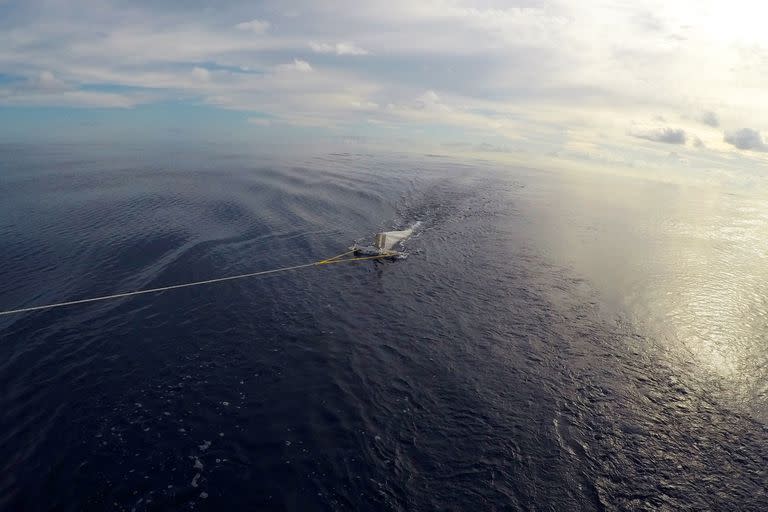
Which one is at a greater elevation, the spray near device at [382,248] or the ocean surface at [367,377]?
the spray near device at [382,248]

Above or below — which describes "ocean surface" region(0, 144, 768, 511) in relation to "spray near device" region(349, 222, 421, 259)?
below

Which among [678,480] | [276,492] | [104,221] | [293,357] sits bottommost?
[678,480]

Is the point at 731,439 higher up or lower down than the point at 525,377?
lower down

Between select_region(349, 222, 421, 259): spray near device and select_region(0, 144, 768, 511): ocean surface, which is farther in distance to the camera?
select_region(349, 222, 421, 259): spray near device

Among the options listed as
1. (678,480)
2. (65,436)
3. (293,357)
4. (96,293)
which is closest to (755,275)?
(678,480)

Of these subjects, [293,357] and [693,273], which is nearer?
[293,357]

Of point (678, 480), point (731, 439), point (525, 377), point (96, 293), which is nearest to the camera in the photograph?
point (678, 480)

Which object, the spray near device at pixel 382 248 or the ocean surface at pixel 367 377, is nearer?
the ocean surface at pixel 367 377

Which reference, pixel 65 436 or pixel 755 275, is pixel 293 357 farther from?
pixel 755 275
